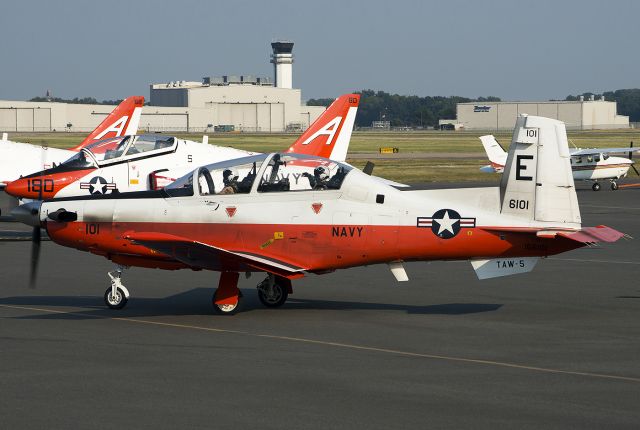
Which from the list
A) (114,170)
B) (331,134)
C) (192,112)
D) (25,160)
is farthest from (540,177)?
(192,112)

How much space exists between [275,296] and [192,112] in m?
160

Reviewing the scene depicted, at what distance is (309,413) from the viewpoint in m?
8.28

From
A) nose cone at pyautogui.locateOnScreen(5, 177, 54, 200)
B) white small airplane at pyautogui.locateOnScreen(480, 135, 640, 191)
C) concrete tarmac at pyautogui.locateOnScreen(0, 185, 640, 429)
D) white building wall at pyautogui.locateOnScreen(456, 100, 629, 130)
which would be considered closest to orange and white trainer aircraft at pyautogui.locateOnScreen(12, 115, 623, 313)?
concrete tarmac at pyautogui.locateOnScreen(0, 185, 640, 429)

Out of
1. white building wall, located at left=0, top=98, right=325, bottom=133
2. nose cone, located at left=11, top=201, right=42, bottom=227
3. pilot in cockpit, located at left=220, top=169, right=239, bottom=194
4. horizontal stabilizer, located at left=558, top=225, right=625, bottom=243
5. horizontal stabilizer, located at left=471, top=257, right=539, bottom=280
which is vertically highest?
white building wall, located at left=0, top=98, right=325, bottom=133

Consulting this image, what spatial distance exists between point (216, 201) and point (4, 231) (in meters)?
13.6

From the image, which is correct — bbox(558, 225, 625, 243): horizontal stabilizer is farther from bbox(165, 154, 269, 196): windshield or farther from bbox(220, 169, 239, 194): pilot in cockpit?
bbox(220, 169, 239, 194): pilot in cockpit

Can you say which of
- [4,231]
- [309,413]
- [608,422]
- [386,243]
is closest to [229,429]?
[309,413]

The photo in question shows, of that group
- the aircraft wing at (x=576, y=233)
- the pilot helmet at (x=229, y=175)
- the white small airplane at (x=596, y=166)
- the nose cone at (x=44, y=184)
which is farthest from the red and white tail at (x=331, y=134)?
the white small airplane at (x=596, y=166)

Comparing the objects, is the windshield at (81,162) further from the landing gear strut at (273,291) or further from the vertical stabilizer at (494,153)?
the vertical stabilizer at (494,153)

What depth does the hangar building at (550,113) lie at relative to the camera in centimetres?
18700

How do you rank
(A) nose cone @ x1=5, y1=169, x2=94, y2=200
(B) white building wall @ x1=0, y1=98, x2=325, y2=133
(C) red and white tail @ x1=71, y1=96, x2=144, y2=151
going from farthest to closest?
1. (B) white building wall @ x1=0, y1=98, x2=325, y2=133
2. (C) red and white tail @ x1=71, y1=96, x2=144, y2=151
3. (A) nose cone @ x1=5, y1=169, x2=94, y2=200

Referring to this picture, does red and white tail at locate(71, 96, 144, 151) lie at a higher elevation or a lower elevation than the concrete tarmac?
higher

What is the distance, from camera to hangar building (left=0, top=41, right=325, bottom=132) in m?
161

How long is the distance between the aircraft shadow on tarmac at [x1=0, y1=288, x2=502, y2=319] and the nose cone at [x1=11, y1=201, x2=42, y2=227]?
1.20 metres
